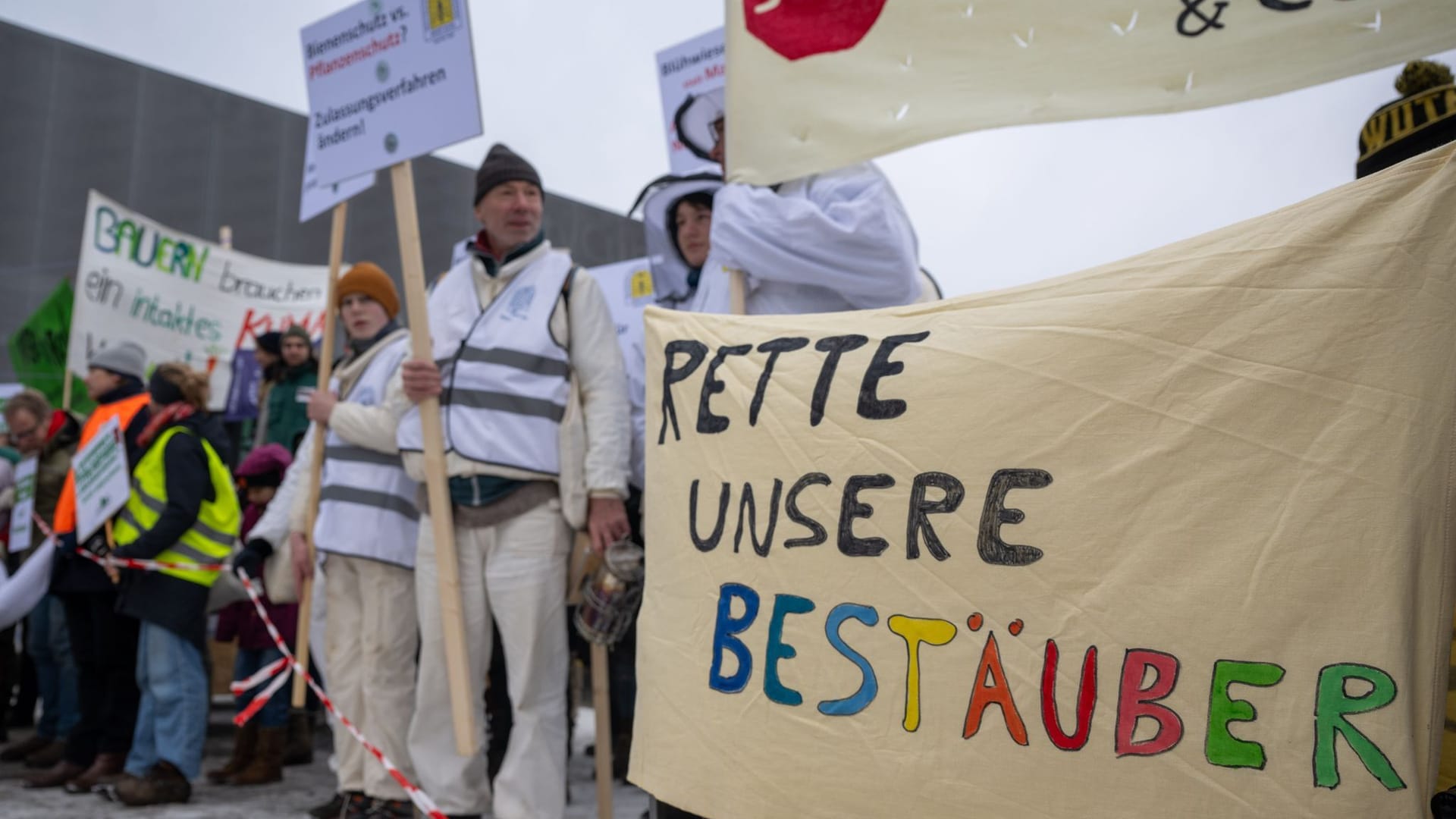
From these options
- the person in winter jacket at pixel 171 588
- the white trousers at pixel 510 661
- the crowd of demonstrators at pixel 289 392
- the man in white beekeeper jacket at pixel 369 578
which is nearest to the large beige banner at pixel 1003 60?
the white trousers at pixel 510 661

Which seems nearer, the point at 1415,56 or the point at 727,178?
the point at 1415,56

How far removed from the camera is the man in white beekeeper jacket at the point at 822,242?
9.71 feet

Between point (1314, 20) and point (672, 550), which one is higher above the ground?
point (1314, 20)

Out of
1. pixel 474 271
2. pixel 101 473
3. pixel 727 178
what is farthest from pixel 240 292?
pixel 727 178

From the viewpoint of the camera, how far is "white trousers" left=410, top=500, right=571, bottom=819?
10.7 ft

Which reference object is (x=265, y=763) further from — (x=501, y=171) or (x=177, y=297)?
(x=177, y=297)

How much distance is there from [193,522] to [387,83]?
2.07m

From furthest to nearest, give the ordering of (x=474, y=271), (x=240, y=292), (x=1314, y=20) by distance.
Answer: (x=240, y=292), (x=474, y=271), (x=1314, y=20)

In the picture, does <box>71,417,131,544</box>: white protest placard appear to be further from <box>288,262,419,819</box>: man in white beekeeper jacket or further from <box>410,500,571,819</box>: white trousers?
<box>410,500,571,819</box>: white trousers

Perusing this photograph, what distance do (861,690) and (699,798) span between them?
390 millimetres

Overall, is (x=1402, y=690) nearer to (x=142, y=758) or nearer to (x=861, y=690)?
(x=861, y=690)

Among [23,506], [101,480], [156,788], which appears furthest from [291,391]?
[156,788]

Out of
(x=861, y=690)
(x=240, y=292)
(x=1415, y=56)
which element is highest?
(x=240, y=292)

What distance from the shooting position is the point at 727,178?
3.06m
